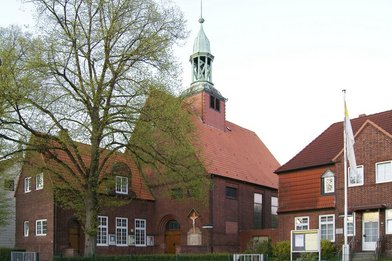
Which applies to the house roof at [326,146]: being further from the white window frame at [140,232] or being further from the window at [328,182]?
the white window frame at [140,232]

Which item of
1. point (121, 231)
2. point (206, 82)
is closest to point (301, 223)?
point (121, 231)

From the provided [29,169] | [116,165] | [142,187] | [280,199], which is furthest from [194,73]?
[29,169]

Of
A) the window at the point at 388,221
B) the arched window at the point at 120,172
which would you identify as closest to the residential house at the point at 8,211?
the arched window at the point at 120,172

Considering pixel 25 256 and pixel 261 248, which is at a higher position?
pixel 25 256

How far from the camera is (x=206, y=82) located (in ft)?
159

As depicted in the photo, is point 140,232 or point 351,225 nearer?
point 351,225

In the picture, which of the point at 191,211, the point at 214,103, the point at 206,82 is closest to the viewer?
the point at 191,211

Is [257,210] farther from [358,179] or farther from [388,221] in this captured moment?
[388,221]

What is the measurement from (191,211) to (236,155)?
314 inches

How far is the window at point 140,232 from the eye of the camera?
4316 centimetres

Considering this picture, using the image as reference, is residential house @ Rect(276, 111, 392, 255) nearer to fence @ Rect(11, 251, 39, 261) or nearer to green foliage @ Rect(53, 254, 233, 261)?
green foliage @ Rect(53, 254, 233, 261)

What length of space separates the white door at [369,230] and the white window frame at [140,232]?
17.9 metres

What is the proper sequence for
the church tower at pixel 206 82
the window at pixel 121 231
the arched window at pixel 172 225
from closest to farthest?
the window at pixel 121 231, the arched window at pixel 172 225, the church tower at pixel 206 82

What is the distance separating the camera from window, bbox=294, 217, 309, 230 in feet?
120
